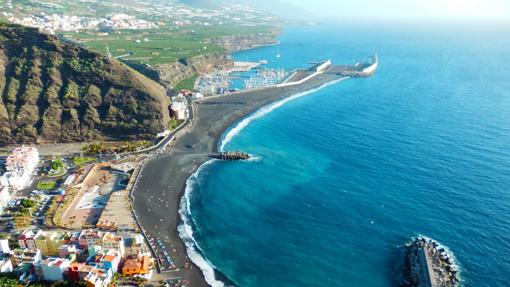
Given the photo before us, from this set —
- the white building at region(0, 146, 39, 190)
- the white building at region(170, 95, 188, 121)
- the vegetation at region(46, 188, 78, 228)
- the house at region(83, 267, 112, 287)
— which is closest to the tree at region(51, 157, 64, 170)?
the white building at region(0, 146, 39, 190)

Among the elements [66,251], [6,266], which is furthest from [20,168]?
[66,251]

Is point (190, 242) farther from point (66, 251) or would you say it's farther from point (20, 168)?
point (20, 168)

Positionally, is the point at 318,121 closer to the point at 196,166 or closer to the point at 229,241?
the point at 196,166

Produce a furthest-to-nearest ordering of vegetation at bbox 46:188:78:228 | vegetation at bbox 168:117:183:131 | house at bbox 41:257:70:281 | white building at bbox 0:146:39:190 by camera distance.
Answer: vegetation at bbox 168:117:183:131 → white building at bbox 0:146:39:190 → vegetation at bbox 46:188:78:228 → house at bbox 41:257:70:281

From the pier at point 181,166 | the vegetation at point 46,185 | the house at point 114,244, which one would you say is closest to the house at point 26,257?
the house at point 114,244

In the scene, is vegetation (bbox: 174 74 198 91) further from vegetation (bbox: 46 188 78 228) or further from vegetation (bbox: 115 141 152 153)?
vegetation (bbox: 46 188 78 228)

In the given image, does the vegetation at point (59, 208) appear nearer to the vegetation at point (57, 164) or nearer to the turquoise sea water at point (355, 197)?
the vegetation at point (57, 164)

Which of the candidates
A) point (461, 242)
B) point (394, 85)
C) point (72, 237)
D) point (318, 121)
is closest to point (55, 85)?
point (72, 237)
